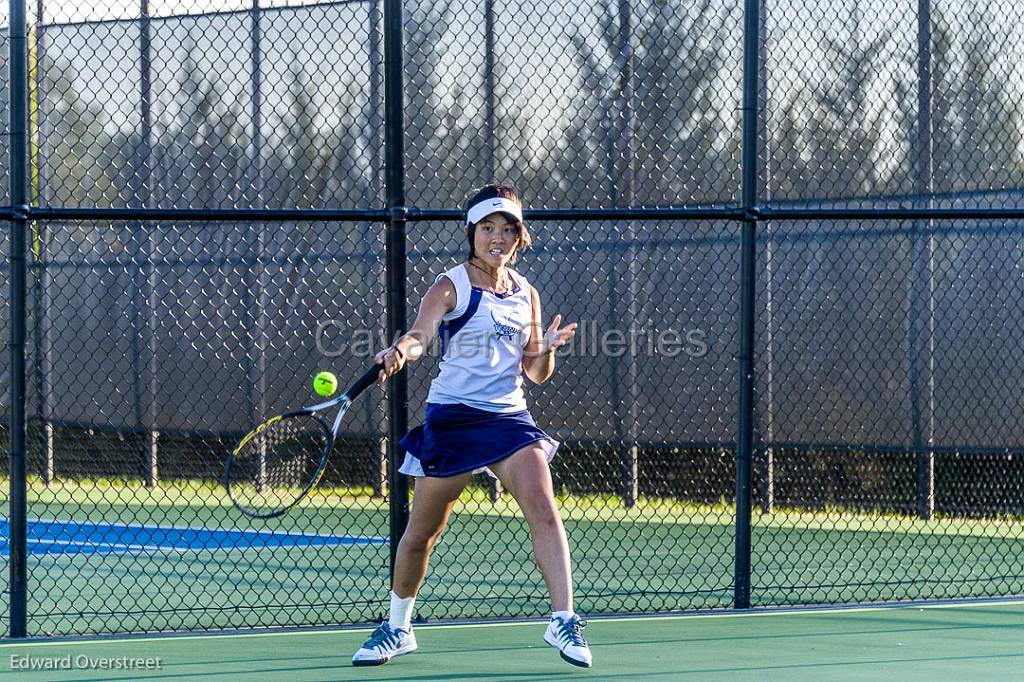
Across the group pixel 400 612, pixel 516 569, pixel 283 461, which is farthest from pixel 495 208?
pixel 283 461

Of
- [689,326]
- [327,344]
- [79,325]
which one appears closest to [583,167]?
[689,326]

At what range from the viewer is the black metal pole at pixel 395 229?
5430mm

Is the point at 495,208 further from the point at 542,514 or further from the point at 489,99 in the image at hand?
the point at 489,99

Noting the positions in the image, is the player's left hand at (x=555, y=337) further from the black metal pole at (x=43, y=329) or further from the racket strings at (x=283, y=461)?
the black metal pole at (x=43, y=329)

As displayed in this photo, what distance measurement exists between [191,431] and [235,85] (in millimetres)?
2563

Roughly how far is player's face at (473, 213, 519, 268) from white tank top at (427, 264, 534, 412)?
9 cm

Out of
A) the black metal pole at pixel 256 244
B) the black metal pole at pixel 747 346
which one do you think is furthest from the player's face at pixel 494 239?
the black metal pole at pixel 256 244

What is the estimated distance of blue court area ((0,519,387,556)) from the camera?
323 inches

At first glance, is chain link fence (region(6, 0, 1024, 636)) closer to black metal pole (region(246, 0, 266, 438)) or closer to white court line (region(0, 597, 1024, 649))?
black metal pole (region(246, 0, 266, 438))

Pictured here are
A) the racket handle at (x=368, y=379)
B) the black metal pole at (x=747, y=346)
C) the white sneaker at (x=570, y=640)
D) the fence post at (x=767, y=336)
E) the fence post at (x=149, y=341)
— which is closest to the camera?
the racket handle at (x=368, y=379)

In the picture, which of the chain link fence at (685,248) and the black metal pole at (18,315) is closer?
the black metal pole at (18,315)

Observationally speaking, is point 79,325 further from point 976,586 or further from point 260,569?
point 976,586

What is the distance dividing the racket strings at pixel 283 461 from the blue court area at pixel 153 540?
27.7 inches

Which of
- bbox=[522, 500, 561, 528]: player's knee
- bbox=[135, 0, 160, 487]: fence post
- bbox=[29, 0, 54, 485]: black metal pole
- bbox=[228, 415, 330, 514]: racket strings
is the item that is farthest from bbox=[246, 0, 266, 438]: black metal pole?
bbox=[522, 500, 561, 528]: player's knee
